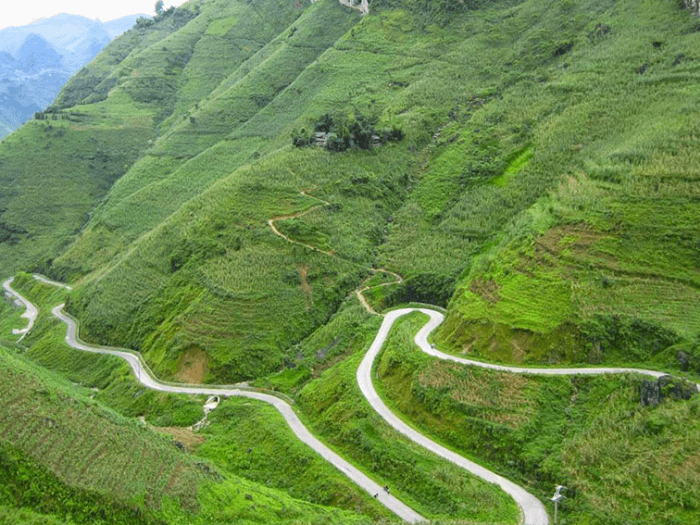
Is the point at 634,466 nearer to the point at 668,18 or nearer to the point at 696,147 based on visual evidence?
the point at 696,147

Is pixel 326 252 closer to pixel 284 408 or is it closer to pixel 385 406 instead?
pixel 284 408

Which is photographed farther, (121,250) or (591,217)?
(121,250)

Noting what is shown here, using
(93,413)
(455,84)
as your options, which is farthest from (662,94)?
(93,413)

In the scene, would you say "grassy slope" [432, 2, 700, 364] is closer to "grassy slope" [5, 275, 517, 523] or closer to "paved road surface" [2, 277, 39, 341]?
"grassy slope" [5, 275, 517, 523]

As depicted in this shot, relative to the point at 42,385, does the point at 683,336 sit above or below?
below

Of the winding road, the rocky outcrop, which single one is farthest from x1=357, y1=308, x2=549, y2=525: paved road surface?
the rocky outcrop

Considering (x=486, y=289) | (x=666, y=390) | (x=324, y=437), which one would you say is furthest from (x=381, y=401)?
(x=666, y=390)

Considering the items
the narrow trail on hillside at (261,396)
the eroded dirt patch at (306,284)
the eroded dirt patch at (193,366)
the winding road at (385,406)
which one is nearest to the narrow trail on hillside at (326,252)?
the eroded dirt patch at (306,284)
